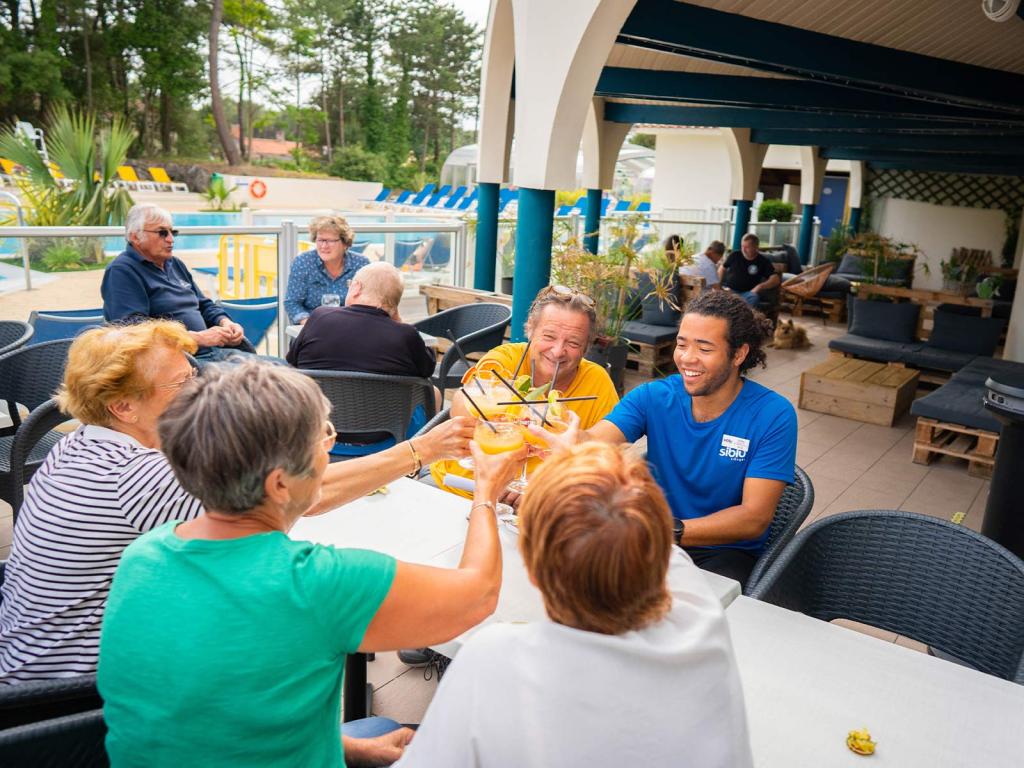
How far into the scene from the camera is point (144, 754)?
44.1 inches

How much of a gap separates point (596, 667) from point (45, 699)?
989mm

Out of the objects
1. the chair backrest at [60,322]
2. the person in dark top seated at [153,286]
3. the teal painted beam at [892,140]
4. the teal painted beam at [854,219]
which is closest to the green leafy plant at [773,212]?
the teal painted beam at [854,219]

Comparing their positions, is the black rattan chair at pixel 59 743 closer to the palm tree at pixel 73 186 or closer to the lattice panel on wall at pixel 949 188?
the palm tree at pixel 73 186

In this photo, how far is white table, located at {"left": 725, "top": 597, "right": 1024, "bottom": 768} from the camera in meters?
1.34

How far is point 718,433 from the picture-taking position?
2330 millimetres

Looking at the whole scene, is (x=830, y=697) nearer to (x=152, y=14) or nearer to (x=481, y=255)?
(x=481, y=255)

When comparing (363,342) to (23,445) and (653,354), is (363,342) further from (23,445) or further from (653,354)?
(653,354)

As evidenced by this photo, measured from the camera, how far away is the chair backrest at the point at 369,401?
3.14 metres

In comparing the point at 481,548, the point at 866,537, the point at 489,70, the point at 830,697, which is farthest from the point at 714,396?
the point at 489,70

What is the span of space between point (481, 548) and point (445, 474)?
99 cm

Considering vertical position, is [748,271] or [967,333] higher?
[748,271]

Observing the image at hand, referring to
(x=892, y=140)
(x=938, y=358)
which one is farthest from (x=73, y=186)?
(x=892, y=140)

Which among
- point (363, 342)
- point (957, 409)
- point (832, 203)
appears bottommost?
point (957, 409)

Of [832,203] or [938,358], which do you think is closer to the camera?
[938,358]
